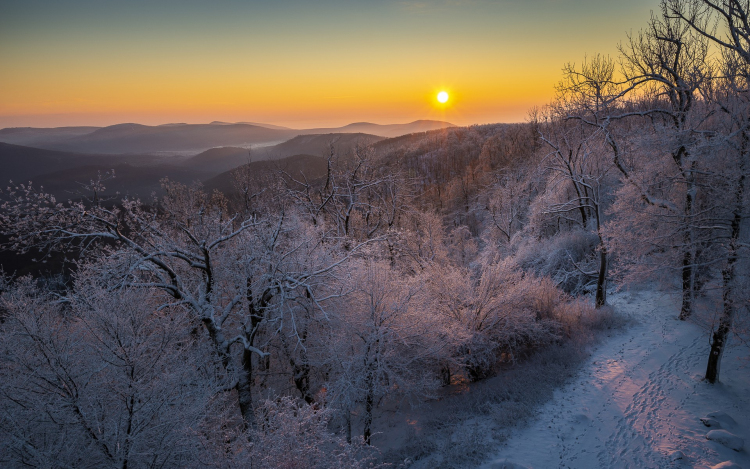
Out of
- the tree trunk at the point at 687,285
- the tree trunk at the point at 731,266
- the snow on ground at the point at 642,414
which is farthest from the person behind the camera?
the tree trunk at the point at 687,285


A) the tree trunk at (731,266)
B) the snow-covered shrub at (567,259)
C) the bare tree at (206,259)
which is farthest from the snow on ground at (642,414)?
the snow-covered shrub at (567,259)

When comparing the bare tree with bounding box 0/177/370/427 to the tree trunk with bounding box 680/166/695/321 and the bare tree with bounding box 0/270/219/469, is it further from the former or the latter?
the tree trunk with bounding box 680/166/695/321

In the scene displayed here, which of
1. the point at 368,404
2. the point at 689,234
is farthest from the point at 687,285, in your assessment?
the point at 368,404

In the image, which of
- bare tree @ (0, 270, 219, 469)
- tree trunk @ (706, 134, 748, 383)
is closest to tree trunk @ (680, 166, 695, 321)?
tree trunk @ (706, 134, 748, 383)

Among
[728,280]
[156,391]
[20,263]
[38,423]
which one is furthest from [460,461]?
[20,263]

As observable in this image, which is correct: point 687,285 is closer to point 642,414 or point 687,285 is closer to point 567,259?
point 642,414

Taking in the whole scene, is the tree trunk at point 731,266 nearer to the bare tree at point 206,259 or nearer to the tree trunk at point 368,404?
the tree trunk at point 368,404

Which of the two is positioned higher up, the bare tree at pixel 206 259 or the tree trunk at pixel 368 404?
the bare tree at pixel 206 259

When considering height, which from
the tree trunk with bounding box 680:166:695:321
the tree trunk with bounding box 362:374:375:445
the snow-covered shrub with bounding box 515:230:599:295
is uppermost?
the tree trunk with bounding box 680:166:695:321

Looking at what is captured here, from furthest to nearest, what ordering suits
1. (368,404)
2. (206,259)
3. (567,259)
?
(567,259)
(368,404)
(206,259)
